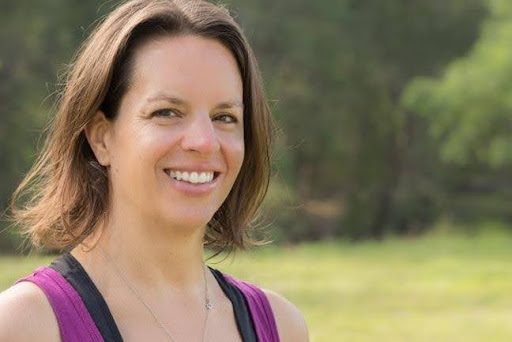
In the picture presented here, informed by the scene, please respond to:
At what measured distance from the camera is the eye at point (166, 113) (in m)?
1.95

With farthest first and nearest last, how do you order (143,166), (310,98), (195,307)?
(310,98), (195,307), (143,166)

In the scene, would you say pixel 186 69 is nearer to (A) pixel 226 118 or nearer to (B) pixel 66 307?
(A) pixel 226 118

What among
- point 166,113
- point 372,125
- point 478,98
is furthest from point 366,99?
point 166,113

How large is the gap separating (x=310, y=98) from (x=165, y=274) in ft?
92.5

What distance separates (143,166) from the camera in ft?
6.37

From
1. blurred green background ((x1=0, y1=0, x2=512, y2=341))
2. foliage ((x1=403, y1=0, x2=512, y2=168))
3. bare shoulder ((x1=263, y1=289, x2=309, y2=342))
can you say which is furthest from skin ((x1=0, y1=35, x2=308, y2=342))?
foliage ((x1=403, y1=0, x2=512, y2=168))

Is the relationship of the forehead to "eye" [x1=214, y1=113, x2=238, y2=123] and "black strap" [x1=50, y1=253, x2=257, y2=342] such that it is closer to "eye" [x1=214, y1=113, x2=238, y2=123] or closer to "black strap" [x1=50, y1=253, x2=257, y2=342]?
"eye" [x1=214, y1=113, x2=238, y2=123]

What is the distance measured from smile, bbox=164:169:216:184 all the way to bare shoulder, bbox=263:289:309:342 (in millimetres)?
345

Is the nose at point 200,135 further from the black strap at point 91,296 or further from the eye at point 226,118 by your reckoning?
the black strap at point 91,296

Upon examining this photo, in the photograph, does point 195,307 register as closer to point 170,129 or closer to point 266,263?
point 170,129

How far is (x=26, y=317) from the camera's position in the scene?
180cm

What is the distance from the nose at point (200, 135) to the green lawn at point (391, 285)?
8319 millimetres

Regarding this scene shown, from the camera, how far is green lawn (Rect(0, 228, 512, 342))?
13523 millimetres

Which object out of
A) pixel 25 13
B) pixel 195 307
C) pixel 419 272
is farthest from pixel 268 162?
pixel 25 13
